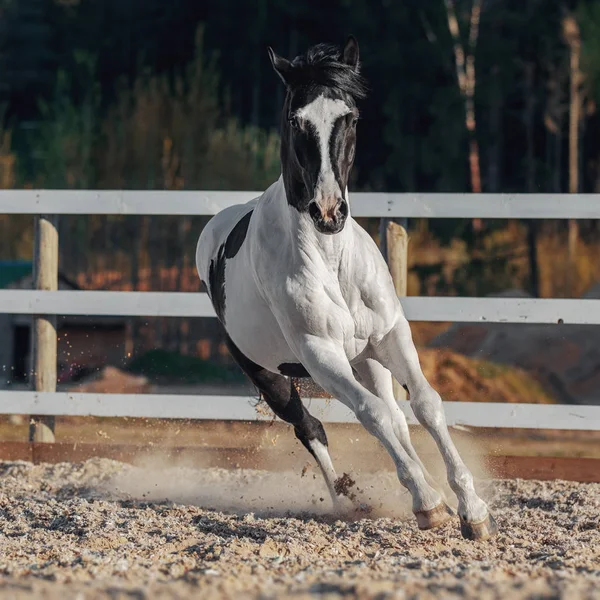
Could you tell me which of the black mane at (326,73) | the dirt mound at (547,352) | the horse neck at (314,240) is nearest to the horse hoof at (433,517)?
the horse neck at (314,240)

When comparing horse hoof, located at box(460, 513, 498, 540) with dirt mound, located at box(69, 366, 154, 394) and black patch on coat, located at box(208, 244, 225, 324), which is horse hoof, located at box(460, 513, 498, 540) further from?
dirt mound, located at box(69, 366, 154, 394)

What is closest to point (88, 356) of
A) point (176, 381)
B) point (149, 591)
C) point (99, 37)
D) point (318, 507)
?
point (176, 381)

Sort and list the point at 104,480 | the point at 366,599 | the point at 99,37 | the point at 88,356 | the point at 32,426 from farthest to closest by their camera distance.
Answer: the point at 99,37
the point at 88,356
the point at 32,426
the point at 104,480
the point at 366,599

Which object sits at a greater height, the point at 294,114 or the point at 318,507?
the point at 294,114

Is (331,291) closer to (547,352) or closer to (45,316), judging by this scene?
(45,316)

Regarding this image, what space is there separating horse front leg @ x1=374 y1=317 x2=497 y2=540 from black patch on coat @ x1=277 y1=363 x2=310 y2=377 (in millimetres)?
485

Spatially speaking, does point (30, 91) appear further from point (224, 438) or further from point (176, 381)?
point (224, 438)

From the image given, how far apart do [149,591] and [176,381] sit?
8.16 meters

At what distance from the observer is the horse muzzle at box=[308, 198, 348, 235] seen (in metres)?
3.70

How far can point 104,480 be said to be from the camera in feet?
18.1

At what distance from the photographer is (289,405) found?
5.11 m

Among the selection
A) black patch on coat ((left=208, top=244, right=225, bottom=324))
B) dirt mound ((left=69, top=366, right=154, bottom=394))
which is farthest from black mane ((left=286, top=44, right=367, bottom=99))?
dirt mound ((left=69, top=366, right=154, bottom=394))

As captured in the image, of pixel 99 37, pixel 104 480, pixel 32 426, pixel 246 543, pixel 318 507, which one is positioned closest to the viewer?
pixel 246 543

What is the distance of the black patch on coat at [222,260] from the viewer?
4.84 meters
